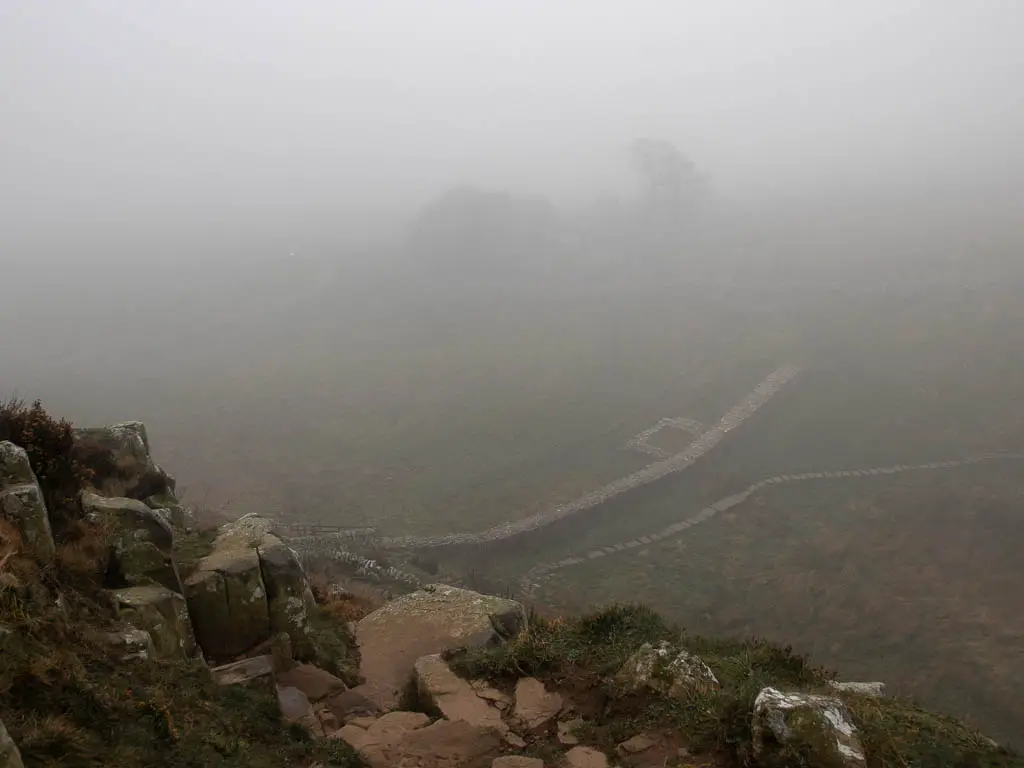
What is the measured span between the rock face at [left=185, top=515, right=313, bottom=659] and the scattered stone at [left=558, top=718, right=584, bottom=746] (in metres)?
5.24

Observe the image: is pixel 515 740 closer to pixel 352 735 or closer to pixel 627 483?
pixel 352 735

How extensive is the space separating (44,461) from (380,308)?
7109cm

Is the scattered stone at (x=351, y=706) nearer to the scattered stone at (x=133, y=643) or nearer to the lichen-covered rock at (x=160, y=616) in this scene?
the lichen-covered rock at (x=160, y=616)

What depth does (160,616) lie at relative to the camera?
9172 mm

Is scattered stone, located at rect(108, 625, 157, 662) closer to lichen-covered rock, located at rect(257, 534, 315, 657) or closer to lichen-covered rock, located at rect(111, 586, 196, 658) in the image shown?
lichen-covered rock, located at rect(111, 586, 196, 658)

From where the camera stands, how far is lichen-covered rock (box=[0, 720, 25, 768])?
458 centimetres

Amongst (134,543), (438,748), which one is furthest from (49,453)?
(438,748)

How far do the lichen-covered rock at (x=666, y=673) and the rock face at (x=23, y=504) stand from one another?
7.66 metres

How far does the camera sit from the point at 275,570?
480 inches

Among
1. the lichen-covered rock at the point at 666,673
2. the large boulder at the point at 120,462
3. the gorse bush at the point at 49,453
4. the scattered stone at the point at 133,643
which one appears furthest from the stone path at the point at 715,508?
the scattered stone at the point at 133,643

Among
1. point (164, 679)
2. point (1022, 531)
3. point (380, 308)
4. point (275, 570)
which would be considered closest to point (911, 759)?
point (164, 679)

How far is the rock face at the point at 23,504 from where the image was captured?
804 cm

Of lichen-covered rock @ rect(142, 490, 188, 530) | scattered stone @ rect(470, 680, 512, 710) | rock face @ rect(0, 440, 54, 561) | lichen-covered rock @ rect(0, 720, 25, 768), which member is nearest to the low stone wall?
lichen-covered rock @ rect(142, 490, 188, 530)

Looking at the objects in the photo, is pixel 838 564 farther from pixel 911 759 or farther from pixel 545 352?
pixel 545 352
